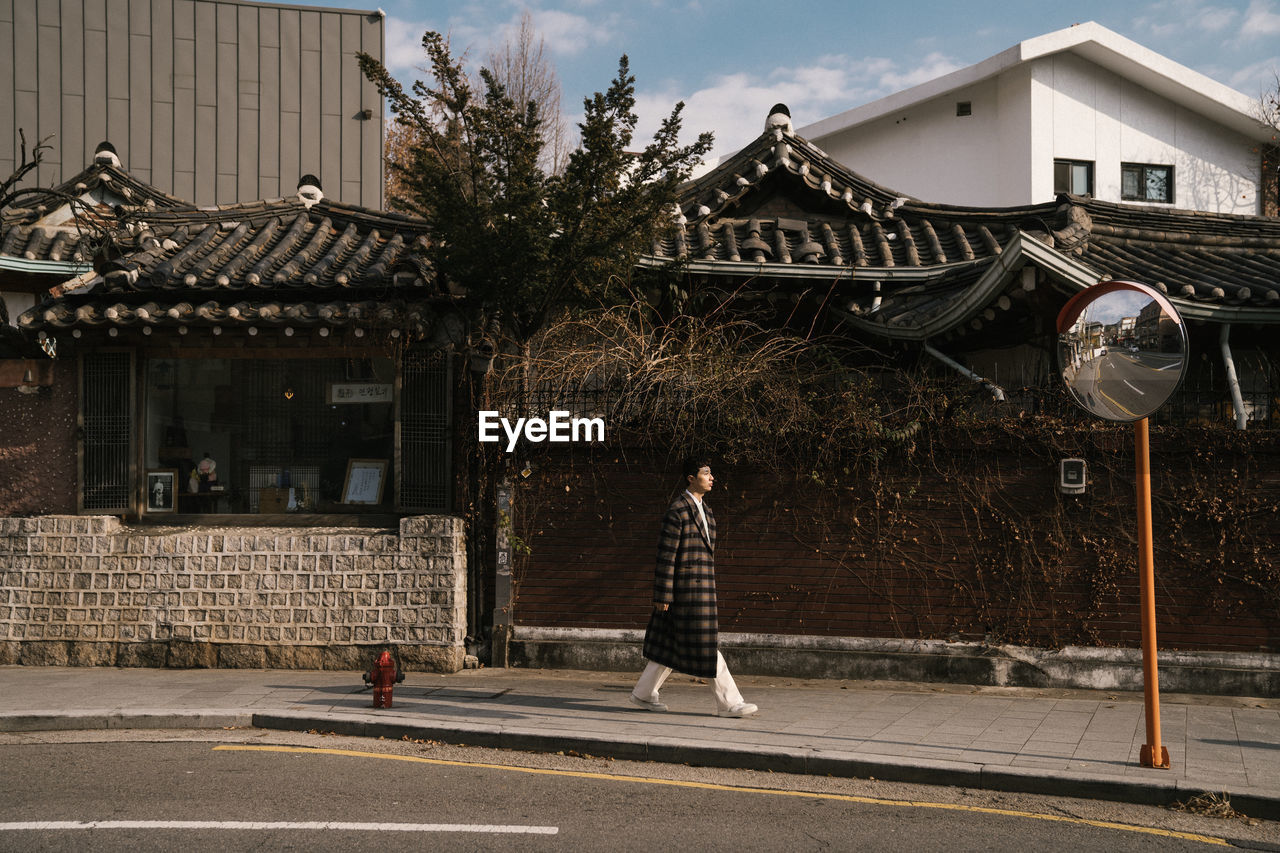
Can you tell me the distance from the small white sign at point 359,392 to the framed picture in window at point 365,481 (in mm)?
695

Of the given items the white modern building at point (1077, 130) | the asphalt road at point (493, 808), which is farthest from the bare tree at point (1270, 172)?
the asphalt road at point (493, 808)

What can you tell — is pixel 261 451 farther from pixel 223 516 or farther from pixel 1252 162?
pixel 1252 162

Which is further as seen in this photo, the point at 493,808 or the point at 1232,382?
the point at 1232,382

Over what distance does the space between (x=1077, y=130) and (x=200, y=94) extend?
20.6 m

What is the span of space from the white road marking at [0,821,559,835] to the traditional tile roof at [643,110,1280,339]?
7220mm

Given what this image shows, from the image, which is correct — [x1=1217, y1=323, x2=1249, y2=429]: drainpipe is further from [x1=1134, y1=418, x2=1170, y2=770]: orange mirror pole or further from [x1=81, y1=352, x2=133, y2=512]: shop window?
[x1=81, y1=352, x2=133, y2=512]: shop window

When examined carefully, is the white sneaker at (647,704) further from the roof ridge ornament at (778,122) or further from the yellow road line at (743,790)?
the roof ridge ornament at (778,122)

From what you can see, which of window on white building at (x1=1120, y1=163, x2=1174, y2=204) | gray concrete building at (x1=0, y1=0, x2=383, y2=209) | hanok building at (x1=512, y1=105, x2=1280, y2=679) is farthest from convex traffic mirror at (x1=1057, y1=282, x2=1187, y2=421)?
window on white building at (x1=1120, y1=163, x2=1174, y2=204)

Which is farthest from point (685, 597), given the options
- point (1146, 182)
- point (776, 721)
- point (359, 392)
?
point (1146, 182)

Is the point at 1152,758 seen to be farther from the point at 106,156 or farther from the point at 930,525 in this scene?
the point at 106,156

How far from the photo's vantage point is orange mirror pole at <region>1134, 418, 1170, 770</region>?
7152 millimetres

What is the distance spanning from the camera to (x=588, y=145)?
34.4 ft

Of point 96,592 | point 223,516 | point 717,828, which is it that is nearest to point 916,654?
point 717,828

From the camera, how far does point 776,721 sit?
28.2 feet
